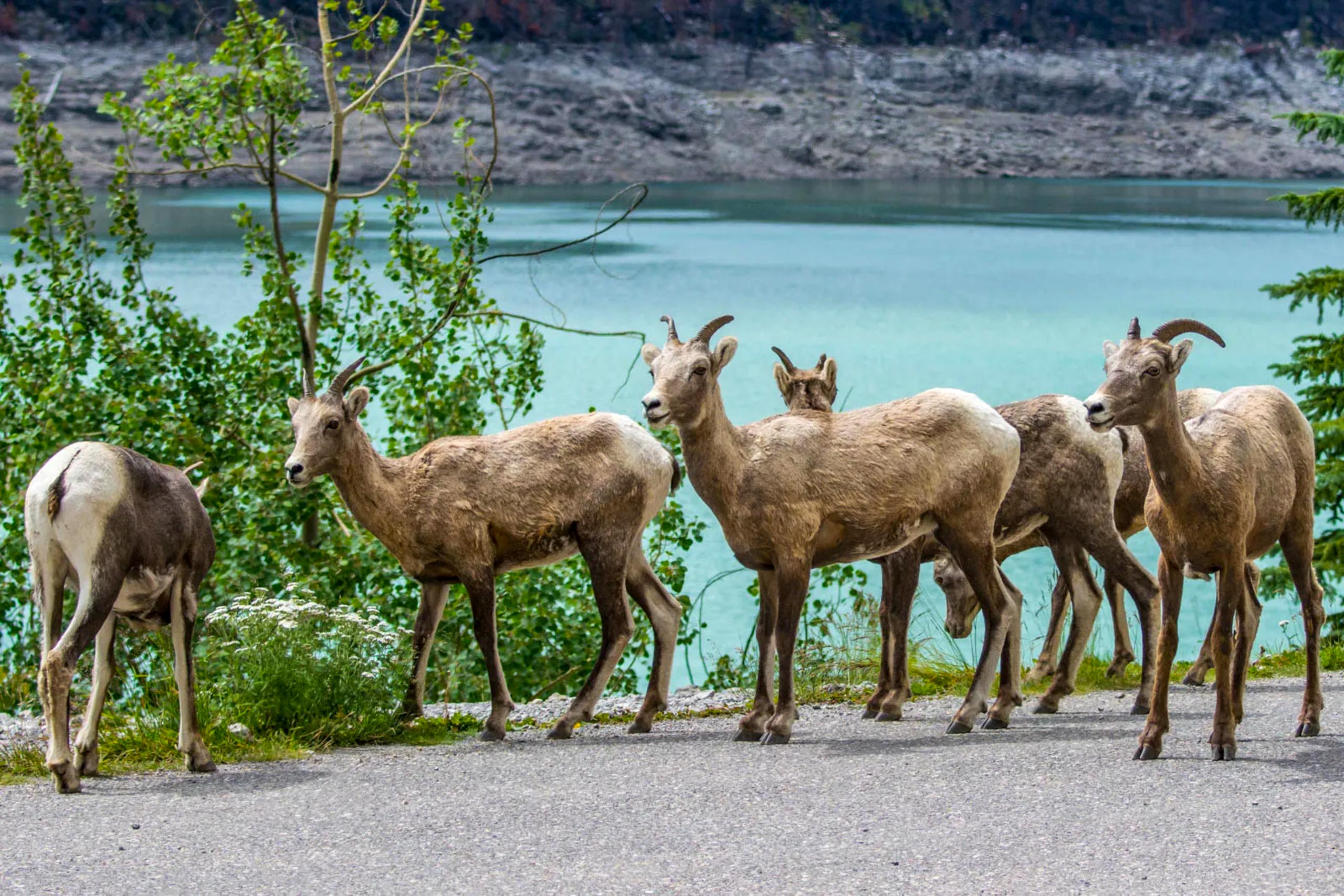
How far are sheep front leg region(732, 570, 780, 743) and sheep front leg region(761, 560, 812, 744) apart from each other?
74 millimetres

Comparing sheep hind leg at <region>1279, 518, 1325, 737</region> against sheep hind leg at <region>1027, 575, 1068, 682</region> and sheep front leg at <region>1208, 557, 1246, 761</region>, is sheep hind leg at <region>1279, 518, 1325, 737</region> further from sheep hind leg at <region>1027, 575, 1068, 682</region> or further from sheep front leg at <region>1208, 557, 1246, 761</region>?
sheep hind leg at <region>1027, 575, 1068, 682</region>

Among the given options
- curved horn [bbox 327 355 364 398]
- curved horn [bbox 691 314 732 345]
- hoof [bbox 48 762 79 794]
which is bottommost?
hoof [bbox 48 762 79 794]

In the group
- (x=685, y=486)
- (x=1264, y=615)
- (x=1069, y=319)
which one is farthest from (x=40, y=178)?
(x=1069, y=319)

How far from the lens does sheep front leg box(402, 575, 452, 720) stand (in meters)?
8.42

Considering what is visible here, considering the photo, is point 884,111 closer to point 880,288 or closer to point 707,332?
point 880,288

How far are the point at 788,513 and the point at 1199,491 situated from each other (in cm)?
197

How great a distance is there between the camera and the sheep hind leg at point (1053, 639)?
9703 mm

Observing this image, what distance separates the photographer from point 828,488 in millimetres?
8078

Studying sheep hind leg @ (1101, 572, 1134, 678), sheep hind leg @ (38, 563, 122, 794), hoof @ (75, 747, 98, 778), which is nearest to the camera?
sheep hind leg @ (38, 563, 122, 794)

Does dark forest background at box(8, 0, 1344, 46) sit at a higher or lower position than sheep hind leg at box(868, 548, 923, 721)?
higher

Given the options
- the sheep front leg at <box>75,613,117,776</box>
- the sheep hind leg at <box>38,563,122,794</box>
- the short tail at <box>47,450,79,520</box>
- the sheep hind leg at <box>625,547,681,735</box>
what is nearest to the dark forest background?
the sheep hind leg at <box>625,547,681,735</box>

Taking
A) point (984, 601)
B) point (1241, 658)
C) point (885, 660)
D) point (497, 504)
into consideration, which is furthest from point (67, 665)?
point (1241, 658)

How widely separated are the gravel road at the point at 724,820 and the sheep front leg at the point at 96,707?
0.57ft

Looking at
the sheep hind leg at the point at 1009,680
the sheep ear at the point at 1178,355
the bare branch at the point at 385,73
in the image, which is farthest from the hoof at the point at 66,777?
the bare branch at the point at 385,73
